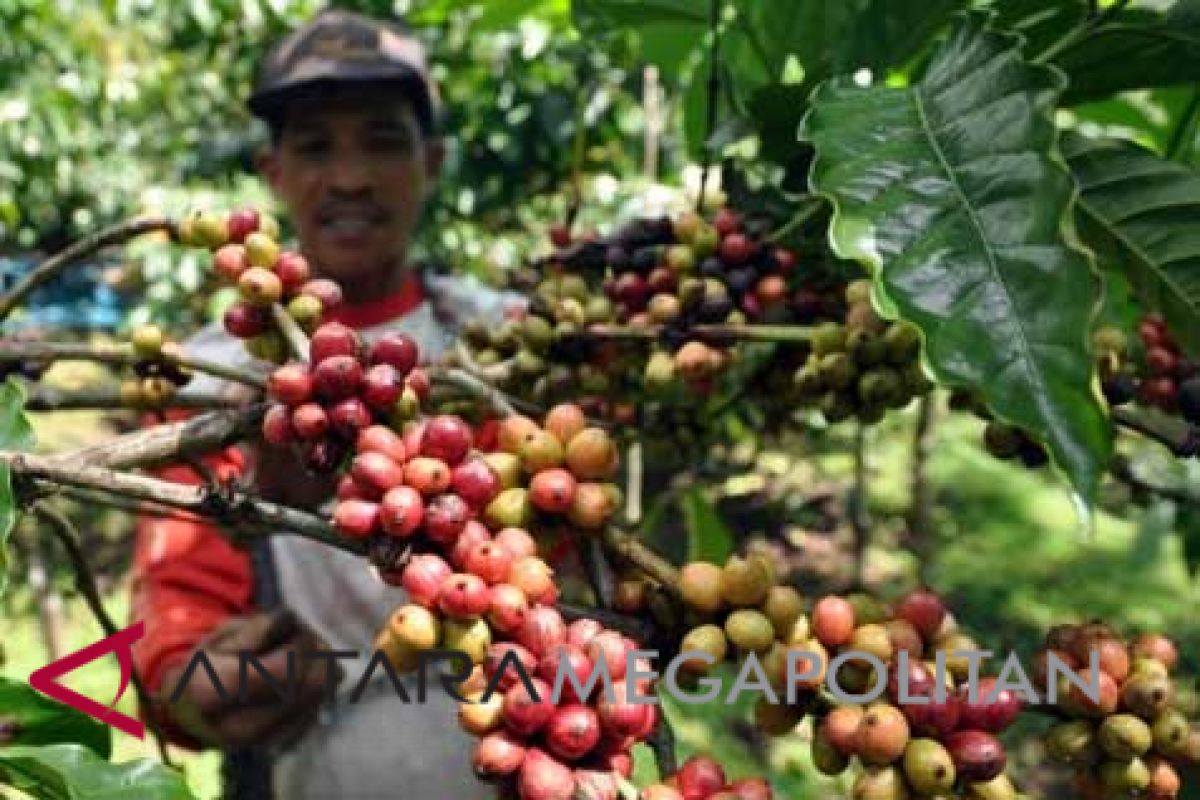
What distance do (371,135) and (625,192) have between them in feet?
2.37

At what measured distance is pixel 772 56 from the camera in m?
1.23

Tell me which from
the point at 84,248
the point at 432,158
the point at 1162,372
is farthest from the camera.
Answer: the point at 432,158

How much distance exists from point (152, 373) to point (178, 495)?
346mm

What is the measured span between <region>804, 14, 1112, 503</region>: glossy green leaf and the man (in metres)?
1.20

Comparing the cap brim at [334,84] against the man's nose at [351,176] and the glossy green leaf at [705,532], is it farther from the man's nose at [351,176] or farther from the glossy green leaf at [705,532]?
the glossy green leaf at [705,532]

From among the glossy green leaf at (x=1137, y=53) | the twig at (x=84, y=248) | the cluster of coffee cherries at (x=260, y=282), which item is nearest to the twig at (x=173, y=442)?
the cluster of coffee cherries at (x=260, y=282)

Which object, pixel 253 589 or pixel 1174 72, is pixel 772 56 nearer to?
pixel 1174 72

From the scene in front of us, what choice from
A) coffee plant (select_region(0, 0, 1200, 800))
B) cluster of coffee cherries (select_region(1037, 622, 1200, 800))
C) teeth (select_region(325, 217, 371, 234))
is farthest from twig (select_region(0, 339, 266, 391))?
teeth (select_region(325, 217, 371, 234))

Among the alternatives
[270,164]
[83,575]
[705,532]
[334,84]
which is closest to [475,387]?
[83,575]

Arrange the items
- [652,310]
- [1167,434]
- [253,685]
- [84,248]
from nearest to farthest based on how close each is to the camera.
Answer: [1167,434], [84,248], [652,310], [253,685]

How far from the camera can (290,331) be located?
3.14ft

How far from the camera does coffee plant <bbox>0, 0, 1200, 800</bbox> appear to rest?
674 mm

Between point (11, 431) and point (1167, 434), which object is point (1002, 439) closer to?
point (1167, 434)

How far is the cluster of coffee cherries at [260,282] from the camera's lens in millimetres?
976
